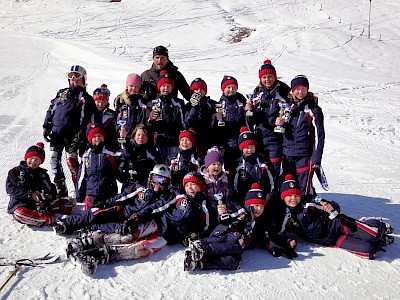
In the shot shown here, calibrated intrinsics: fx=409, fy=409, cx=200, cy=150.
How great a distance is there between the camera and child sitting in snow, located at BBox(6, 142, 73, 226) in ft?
17.0

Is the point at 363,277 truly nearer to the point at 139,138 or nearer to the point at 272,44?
the point at 139,138

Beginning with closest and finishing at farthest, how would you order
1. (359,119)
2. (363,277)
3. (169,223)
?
(363,277), (169,223), (359,119)

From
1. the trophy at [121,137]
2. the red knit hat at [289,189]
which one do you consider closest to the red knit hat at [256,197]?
the red knit hat at [289,189]

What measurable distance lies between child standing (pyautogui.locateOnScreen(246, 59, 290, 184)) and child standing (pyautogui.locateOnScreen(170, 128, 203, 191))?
950 mm

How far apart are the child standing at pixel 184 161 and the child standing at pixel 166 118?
38cm

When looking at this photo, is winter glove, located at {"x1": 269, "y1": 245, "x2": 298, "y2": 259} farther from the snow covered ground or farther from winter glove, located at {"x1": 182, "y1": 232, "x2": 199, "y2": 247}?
winter glove, located at {"x1": 182, "y1": 232, "x2": 199, "y2": 247}

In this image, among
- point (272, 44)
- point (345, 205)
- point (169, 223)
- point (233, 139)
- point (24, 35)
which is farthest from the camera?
point (24, 35)

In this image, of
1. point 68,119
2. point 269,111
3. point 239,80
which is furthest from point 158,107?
point 239,80

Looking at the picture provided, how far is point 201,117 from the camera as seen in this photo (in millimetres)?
5828

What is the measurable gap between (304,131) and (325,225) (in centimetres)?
127

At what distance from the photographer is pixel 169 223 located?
4859 millimetres

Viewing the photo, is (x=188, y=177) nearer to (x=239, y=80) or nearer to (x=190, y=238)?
(x=190, y=238)

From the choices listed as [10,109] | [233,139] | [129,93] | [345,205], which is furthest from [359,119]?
[10,109]

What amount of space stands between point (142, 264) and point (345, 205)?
3453mm
